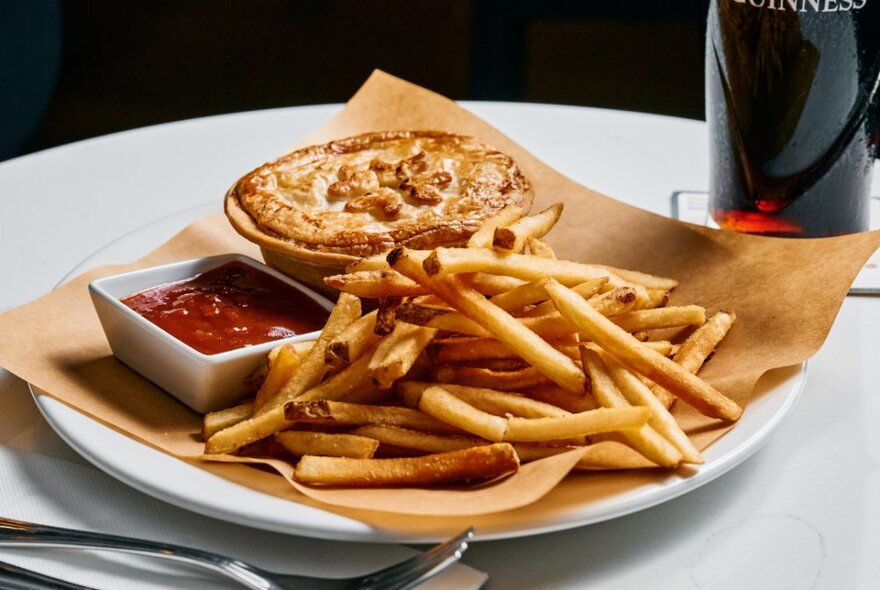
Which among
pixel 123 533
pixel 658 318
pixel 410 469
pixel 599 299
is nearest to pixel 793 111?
pixel 658 318

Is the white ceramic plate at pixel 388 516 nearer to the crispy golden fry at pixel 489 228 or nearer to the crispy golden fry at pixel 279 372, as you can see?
the crispy golden fry at pixel 279 372

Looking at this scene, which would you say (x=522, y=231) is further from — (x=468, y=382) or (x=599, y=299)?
(x=468, y=382)

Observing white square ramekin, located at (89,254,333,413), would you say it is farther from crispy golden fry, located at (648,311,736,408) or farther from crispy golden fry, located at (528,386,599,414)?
crispy golden fry, located at (648,311,736,408)

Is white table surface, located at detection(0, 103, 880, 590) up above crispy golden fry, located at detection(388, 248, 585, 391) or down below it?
below

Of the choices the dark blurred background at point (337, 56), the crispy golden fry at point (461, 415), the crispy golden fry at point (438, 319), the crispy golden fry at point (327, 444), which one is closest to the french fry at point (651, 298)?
the crispy golden fry at point (438, 319)

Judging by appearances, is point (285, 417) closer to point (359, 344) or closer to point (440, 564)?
point (359, 344)

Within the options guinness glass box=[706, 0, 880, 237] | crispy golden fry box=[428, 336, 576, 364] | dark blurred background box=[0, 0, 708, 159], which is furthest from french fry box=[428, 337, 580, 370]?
dark blurred background box=[0, 0, 708, 159]
